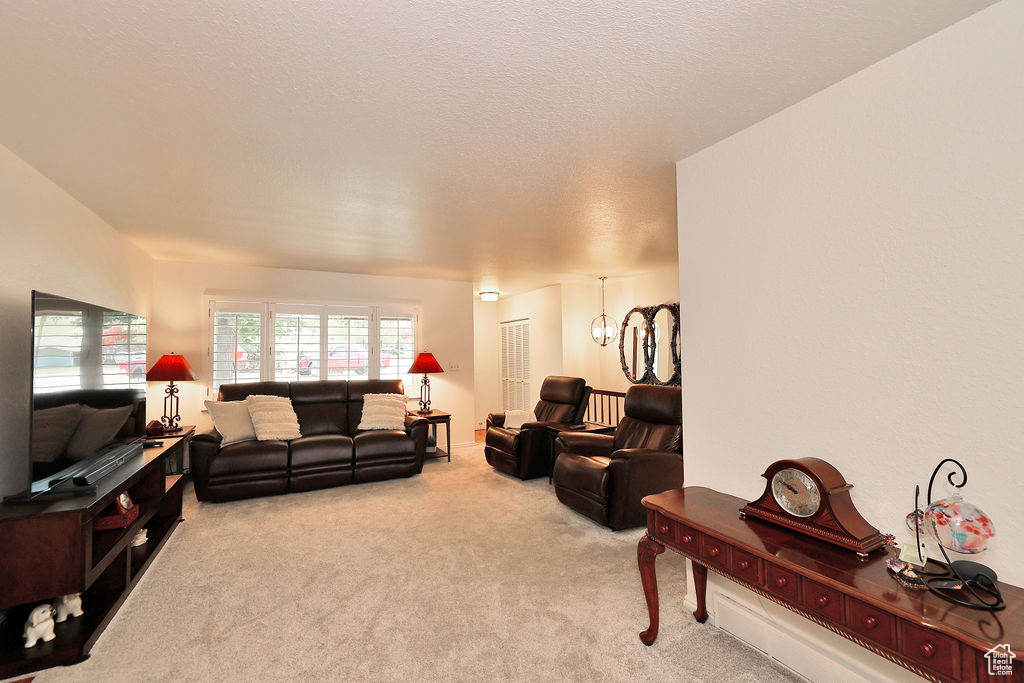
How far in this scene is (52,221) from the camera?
2824 mm

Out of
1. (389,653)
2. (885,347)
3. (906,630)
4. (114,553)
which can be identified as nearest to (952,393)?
(885,347)

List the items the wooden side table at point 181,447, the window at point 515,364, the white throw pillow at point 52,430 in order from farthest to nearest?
the window at point 515,364
the wooden side table at point 181,447
the white throw pillow at point 52,430

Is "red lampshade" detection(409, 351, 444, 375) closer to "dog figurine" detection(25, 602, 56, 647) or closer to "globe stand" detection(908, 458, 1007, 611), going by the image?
"dog figurine" detection(25, 602, 56, 647)

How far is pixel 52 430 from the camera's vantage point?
90.3 inches

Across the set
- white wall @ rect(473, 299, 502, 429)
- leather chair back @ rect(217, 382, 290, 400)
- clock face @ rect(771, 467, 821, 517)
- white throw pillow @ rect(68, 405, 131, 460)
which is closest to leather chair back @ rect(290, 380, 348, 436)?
leather chair back @ rect(217, 382, 290, 400)

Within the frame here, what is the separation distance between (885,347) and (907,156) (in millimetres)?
672

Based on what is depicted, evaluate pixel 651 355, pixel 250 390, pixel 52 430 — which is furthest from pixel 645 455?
pixel 250 390

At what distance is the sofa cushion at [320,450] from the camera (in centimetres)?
A: 443

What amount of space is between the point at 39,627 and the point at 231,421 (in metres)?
2.54

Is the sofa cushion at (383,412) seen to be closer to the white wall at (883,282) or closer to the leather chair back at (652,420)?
the leather chair back at (652,420)

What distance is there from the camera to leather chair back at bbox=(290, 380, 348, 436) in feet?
16.6

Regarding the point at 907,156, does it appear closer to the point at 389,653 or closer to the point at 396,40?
the point at 396,40

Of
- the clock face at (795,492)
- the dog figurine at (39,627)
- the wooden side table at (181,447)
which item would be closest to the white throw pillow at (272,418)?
the wooden side table at (181,447)

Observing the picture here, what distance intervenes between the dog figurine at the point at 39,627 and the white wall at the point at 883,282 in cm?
315
